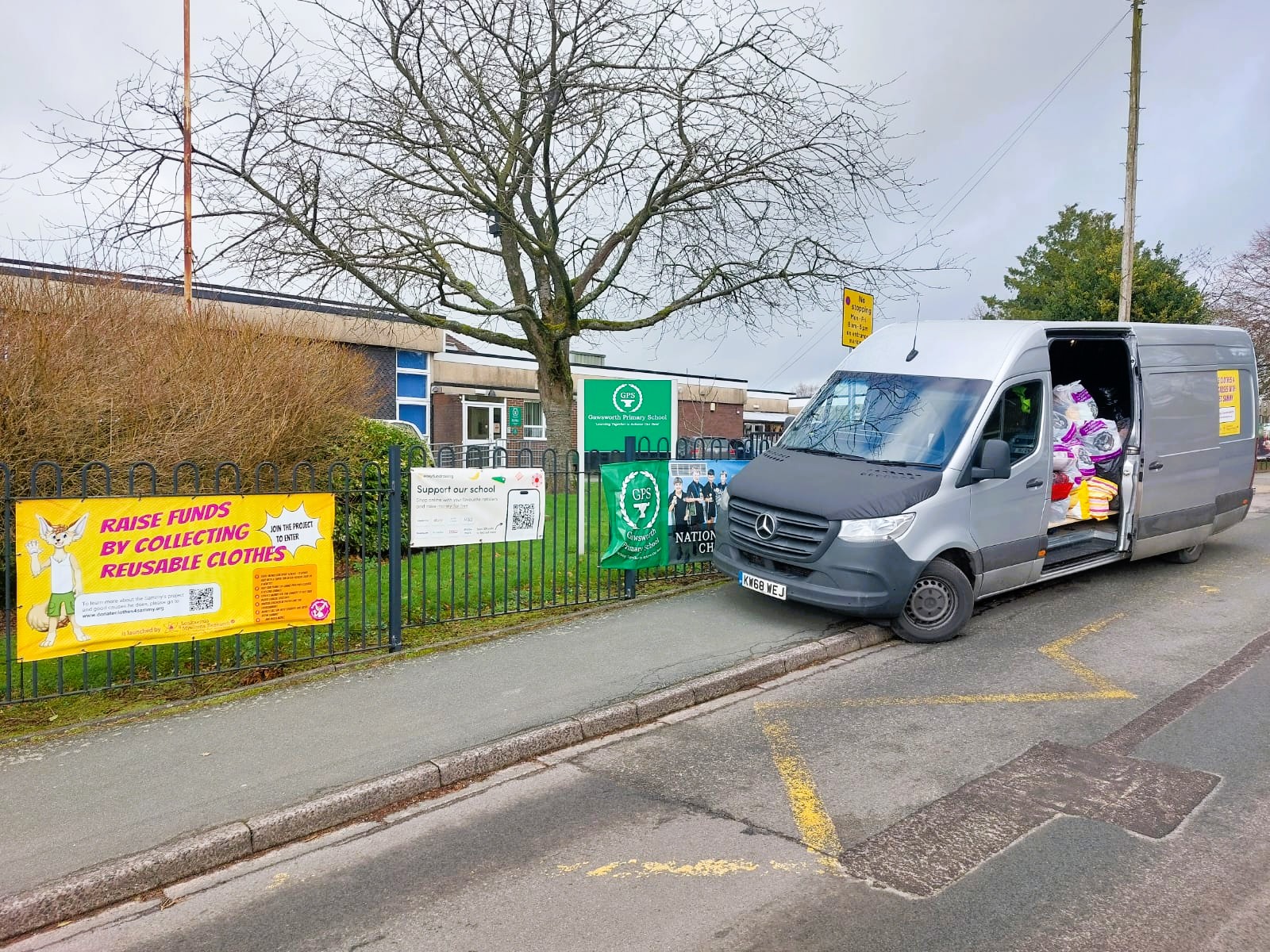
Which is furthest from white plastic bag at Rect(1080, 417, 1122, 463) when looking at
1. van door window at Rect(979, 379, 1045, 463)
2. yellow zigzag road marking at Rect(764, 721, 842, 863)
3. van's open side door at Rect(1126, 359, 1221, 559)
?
yellow zigzag road marking at Rect(764, 721, 842, 863)

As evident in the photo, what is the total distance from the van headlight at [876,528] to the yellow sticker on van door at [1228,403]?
5793 millimetres

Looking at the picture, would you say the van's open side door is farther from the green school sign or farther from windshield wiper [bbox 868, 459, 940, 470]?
the green school sign

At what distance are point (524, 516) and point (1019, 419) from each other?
4532 millimetres

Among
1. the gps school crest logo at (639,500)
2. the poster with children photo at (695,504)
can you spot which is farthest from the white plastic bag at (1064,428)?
the gps school crest logo at (639,500)

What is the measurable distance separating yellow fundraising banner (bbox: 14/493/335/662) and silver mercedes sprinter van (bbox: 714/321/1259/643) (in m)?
3.67

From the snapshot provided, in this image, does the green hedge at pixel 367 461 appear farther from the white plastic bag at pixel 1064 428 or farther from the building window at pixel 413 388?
the building window at pixel 413 388

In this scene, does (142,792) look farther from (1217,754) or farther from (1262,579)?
(1262,579)

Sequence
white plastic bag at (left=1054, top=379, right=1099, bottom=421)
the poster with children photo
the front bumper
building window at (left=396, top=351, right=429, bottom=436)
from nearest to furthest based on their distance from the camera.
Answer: the front bumper, the poster with children photo, white plastic bag at (left=1054, top=379, right=1099, bottom=421), building window at (left=396, top=351, right=429, bottom=436)

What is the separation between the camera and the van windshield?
7191mm

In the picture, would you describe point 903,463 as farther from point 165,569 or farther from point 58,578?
point 58,578

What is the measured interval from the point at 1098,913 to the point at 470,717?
345 cm

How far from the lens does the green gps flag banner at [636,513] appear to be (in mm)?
8047

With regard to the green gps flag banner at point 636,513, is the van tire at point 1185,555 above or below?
below

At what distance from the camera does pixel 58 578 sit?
5105 millimetres
